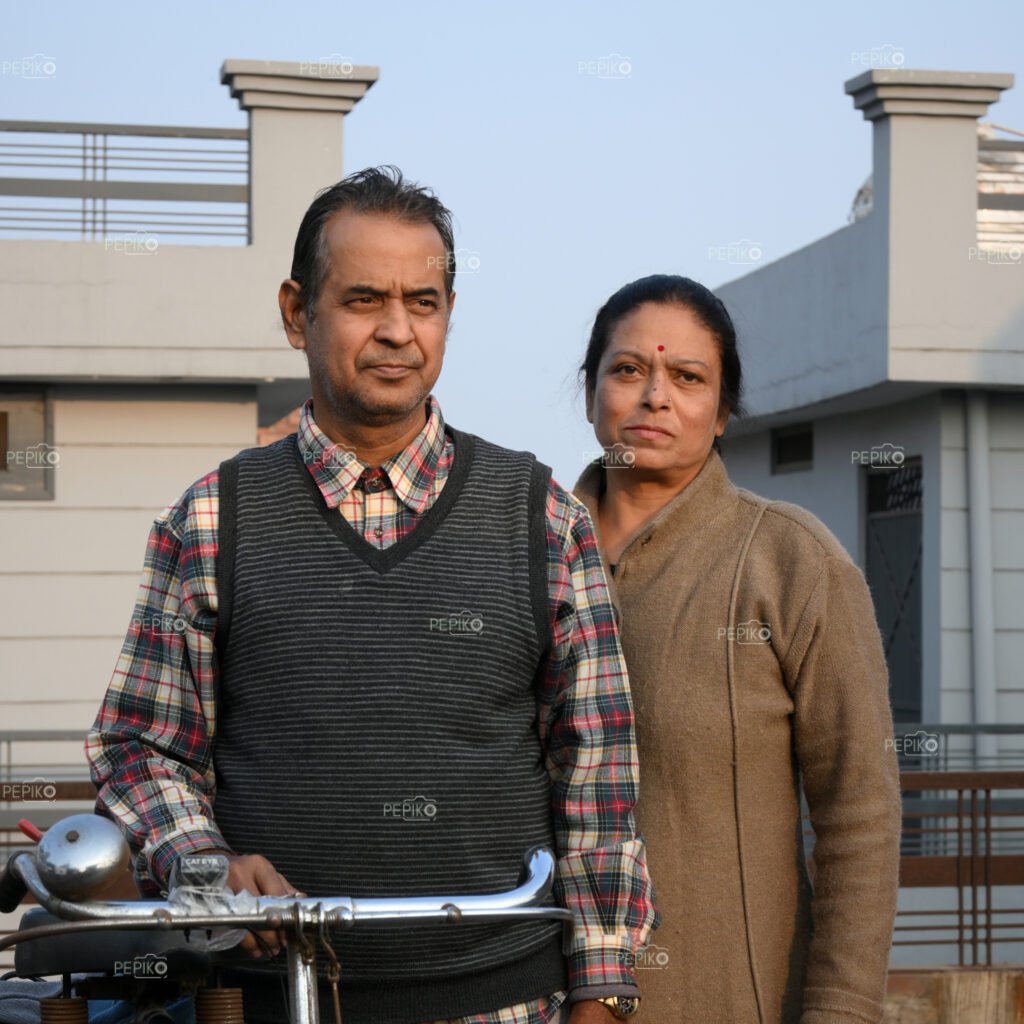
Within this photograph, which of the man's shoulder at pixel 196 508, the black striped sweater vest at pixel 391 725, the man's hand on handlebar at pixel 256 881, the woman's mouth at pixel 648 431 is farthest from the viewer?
the woman's mouth at pixel 648 431

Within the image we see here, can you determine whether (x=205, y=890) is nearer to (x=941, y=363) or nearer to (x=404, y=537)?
(x=404, y=537)

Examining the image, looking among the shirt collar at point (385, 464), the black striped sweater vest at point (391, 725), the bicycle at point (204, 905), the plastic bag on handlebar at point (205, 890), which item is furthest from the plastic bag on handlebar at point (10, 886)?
the shirt collar at point (385, 464)

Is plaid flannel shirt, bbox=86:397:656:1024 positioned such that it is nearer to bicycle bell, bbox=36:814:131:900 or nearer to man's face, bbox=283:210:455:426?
man's face, bbox=283:210:455:426

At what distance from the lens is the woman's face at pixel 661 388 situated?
289 cm

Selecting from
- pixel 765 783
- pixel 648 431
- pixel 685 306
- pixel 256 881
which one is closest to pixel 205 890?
pixel 256 881

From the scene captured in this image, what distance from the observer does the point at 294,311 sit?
8.43ft

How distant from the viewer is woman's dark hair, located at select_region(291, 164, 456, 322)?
248 cm

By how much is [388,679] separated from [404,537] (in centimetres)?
23

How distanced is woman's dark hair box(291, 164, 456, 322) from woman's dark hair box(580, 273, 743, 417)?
0.52 meters

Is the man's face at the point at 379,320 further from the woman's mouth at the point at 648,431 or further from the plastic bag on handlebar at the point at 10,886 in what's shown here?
the plastic bag on handlebar at the point at 10,886

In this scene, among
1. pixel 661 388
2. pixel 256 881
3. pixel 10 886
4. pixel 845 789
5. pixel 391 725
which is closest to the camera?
pixel 10 886

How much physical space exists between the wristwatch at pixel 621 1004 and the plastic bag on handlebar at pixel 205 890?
0.75m

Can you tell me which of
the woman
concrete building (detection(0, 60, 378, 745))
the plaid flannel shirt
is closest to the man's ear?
the plaid flannel shirt

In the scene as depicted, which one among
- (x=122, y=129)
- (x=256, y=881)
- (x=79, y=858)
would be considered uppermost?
(x=122, y=129)
